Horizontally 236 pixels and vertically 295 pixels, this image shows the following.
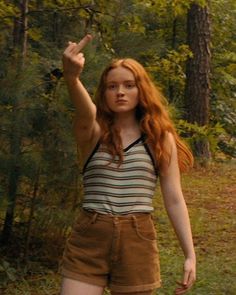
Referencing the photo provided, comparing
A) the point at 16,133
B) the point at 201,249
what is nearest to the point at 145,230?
the point at 16,133

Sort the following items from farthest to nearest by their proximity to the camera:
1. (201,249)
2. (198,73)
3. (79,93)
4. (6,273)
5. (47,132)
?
(198,73), (201,249), (6,273), (47,132), (79,93)

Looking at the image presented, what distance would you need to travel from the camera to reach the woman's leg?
10.5 feet

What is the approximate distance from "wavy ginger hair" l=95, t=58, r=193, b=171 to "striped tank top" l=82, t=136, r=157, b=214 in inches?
2.0

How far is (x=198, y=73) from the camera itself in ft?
45.8

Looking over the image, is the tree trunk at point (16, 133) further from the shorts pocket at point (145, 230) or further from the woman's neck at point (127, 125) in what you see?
the shorts pocket at point (145, 230)

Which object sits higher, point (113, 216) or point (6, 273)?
point (113, 216)

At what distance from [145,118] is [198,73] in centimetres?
1070

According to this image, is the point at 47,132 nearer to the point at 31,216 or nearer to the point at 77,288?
the point at 31,216

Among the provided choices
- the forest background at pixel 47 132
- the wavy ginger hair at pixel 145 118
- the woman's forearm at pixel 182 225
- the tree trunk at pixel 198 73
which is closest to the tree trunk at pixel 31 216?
the forest background at pixel 47 132

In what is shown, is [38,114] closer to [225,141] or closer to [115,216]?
[115,216]

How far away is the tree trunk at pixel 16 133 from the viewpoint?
5523 mm

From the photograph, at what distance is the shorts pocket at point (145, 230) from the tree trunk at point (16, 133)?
2.37 metres

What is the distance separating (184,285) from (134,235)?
0.40 m

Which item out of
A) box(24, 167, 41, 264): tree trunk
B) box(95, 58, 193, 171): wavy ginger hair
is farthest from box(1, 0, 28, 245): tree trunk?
box(95, 58, 193, 171): wavy ginger hair
